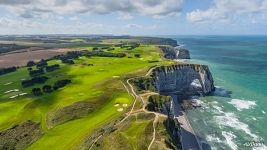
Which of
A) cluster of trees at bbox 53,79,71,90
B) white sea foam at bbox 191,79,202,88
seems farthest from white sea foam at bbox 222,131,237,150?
cluster of trees at bbox 53,79,71,90

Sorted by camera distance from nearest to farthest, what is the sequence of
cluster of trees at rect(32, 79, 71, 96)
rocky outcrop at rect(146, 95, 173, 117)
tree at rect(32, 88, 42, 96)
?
rocky outcrop at rect(146, 95, 173, 117) → tree at rect(32, 88, 42, 96) → cluster of trees at rect(32, 79, 71, 96)

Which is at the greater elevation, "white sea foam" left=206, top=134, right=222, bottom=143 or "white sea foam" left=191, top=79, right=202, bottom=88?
"white sea foam" left=191, top=79, right=202, bottom=88

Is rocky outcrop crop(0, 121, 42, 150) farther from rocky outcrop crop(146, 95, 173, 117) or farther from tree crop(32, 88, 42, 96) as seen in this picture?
rocky outcrop crop(146, 95, 173, 117)

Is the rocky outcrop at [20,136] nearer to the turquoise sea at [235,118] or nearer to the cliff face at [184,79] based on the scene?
the turquoise sea at [235,118]

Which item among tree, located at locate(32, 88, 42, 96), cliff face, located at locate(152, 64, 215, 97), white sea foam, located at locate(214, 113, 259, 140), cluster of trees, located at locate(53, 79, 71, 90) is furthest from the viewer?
cliff face, located at locate(152, 64, 215, 97)

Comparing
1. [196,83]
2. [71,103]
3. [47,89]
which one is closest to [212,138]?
[71,103]

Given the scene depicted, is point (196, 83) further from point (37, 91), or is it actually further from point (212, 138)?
point (37, 91)

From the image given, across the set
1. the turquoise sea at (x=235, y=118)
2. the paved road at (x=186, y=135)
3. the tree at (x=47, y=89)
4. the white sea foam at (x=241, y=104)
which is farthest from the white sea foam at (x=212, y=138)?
the tree at (x=47, y=89)
